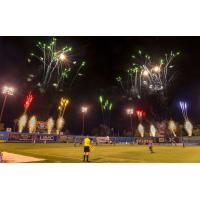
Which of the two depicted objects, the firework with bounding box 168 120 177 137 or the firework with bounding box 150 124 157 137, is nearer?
the firework with bounding box 168 120 177 137

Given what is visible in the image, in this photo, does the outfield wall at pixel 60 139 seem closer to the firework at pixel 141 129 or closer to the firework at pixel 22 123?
the firework at pixel 141 129

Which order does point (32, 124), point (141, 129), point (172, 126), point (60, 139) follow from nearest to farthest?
1. point (60, 139)
2. point (32, 124)
3. point (172, 126)
4. point (141, 129)

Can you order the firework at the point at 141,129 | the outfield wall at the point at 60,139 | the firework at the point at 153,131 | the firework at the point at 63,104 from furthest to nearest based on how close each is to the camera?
the firework at the point at 153,131 < the firework at the point at 141,129 < the firework at the point at 63,104 < the outfield wall at the point at 60,139

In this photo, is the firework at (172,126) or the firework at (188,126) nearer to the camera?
the firework at (188,126)

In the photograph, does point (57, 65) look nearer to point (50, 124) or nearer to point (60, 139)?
point (60, 139)

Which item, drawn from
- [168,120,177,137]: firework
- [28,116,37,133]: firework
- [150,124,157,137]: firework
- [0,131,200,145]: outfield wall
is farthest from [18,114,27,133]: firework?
[168,120,177,137]: firework

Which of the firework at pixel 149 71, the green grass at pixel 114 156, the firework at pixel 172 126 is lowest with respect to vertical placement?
the green grass at pixel 114 156

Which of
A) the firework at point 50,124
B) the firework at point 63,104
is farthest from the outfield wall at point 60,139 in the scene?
the firework at point 50,124

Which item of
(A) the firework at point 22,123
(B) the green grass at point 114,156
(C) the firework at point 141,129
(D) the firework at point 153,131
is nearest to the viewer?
(B) the green grass at point 114,156

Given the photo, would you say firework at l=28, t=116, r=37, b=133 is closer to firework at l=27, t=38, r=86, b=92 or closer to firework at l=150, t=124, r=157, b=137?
firework at l=27, t=38, r=86, b=92

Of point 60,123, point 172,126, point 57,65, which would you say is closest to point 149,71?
point 57,65

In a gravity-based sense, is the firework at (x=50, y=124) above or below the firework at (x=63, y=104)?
below
